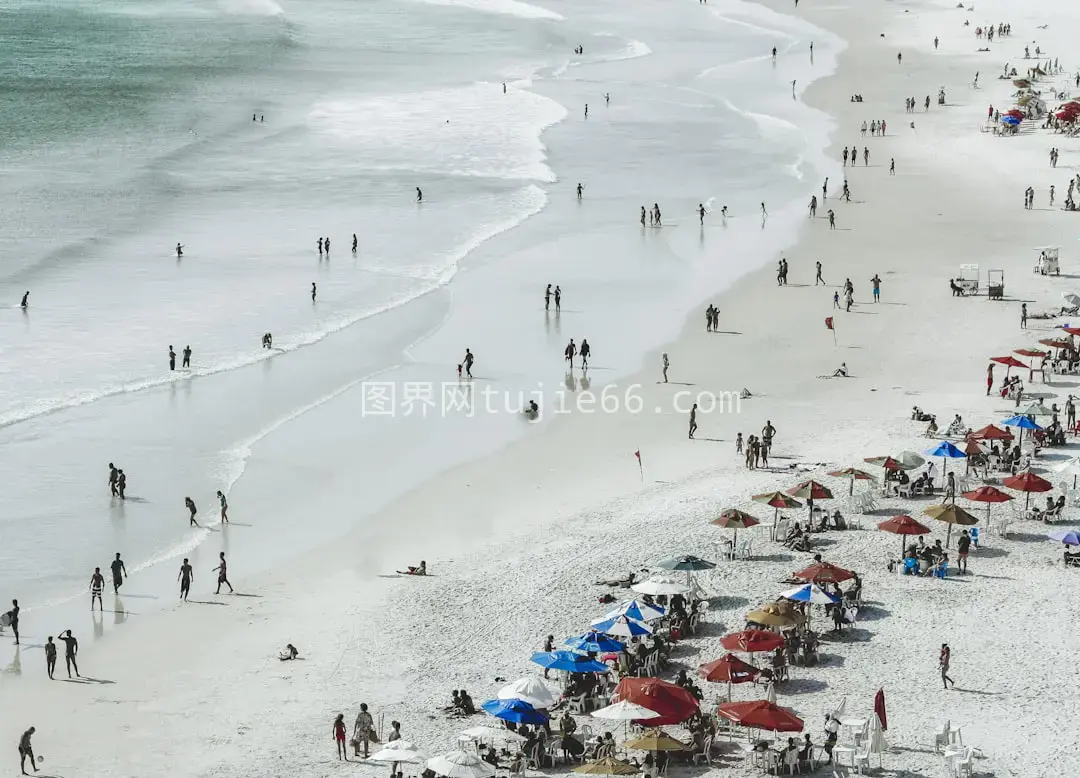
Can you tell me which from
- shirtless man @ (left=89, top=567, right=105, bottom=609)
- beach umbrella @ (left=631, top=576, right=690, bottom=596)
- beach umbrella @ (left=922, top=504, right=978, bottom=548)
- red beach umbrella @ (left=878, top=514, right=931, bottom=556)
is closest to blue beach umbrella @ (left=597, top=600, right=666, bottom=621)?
beach umbrella @ (left=631, top=576, right=690, bottom=596)

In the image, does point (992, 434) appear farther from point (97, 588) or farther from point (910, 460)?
point (97, 588)

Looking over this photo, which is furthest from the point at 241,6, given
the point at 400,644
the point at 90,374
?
the point at 400,644

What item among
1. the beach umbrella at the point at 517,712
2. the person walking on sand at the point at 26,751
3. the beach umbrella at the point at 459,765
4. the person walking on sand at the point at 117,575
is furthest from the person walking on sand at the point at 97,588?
the beach umbrella at the point at 459,765

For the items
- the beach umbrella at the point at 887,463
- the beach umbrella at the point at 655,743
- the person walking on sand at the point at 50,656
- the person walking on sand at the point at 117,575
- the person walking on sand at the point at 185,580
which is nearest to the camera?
the beach umbrella at the point at 655,743

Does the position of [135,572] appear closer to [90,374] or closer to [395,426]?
[395,426]

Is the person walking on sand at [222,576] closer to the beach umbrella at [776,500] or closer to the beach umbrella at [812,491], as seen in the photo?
the beach umbrella at [776,500]

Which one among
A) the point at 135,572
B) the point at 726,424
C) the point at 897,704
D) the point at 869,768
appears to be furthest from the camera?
the point at 726,424

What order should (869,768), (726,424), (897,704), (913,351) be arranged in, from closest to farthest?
(869,768), (897,704), (726,424), (913,351)
